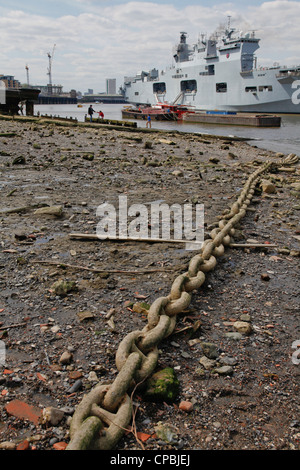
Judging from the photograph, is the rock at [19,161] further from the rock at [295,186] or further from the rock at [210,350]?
the rock at [210,350]

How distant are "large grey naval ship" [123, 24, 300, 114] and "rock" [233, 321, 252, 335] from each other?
51.1m

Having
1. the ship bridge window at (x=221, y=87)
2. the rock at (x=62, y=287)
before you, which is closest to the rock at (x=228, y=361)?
the rock at (x=62, y=287)

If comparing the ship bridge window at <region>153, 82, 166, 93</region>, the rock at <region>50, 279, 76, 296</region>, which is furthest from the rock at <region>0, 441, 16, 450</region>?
the ship bridge window at <region>153, 82, 166, 93</region>

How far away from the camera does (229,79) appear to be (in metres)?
51.5

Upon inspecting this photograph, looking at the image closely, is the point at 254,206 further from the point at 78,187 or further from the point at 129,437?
the point at 129,437

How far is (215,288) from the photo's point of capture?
3.46 metres

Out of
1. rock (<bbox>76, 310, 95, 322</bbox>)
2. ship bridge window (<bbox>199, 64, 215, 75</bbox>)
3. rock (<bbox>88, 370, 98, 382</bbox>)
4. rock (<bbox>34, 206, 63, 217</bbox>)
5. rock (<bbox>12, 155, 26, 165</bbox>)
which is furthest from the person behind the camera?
ship bridge window (<bbox>199, 64, 215, 75</bbox>)

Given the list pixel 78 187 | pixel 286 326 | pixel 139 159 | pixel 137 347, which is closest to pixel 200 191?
pixel 78 187

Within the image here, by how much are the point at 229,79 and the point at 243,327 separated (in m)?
54.6

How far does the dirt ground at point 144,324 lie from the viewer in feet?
6.17

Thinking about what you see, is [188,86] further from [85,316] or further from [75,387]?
[75,387]

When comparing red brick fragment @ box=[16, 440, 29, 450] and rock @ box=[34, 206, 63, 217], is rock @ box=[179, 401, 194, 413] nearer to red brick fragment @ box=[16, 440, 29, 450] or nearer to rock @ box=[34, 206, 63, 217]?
red brick fragment @ box=[16, 440, 29, 450]

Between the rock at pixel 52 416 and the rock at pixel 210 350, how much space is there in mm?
1027

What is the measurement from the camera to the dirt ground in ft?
6.17
